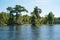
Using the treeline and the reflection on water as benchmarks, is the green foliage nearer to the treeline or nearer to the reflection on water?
the treeline

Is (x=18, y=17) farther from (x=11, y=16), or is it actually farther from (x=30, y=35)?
(x=30, y=35)

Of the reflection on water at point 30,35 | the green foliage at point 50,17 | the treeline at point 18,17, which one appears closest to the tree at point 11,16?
the treeline at point 18,17

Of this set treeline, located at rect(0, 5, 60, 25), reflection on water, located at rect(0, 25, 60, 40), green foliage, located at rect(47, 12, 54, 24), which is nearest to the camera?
reflection on water, located at rect(0, 25, 60, 40)

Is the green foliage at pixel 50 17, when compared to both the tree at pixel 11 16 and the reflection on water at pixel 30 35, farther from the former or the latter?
the reflection on water at pixel 30 35

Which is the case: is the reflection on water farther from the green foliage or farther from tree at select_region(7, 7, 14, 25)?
the green foliage

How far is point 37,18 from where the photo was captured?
8975 centimetres

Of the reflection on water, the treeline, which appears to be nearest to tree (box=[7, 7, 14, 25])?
the treeline

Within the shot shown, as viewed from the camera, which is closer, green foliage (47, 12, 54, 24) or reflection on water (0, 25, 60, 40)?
reflection on water (0, 25, 60, 40)

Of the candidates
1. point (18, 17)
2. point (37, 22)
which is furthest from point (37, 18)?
point (18, 17)

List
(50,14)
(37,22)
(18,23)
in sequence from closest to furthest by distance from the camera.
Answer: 1. (37,22)
2. (18,23)
3. (50,14)

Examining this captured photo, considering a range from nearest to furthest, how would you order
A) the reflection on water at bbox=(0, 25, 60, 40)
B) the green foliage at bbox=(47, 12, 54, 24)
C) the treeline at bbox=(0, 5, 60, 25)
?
the reflection on water at bbox=(0, 25, 60, 40) → the treeline at bbox=(0, 5, 60, 25) → the green foliage at bbox=(47, 12, 54, 24)

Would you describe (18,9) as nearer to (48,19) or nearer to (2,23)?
(2,23)

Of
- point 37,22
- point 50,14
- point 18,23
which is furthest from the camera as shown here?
point 50,14

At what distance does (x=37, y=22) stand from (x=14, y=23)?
1362 cm
